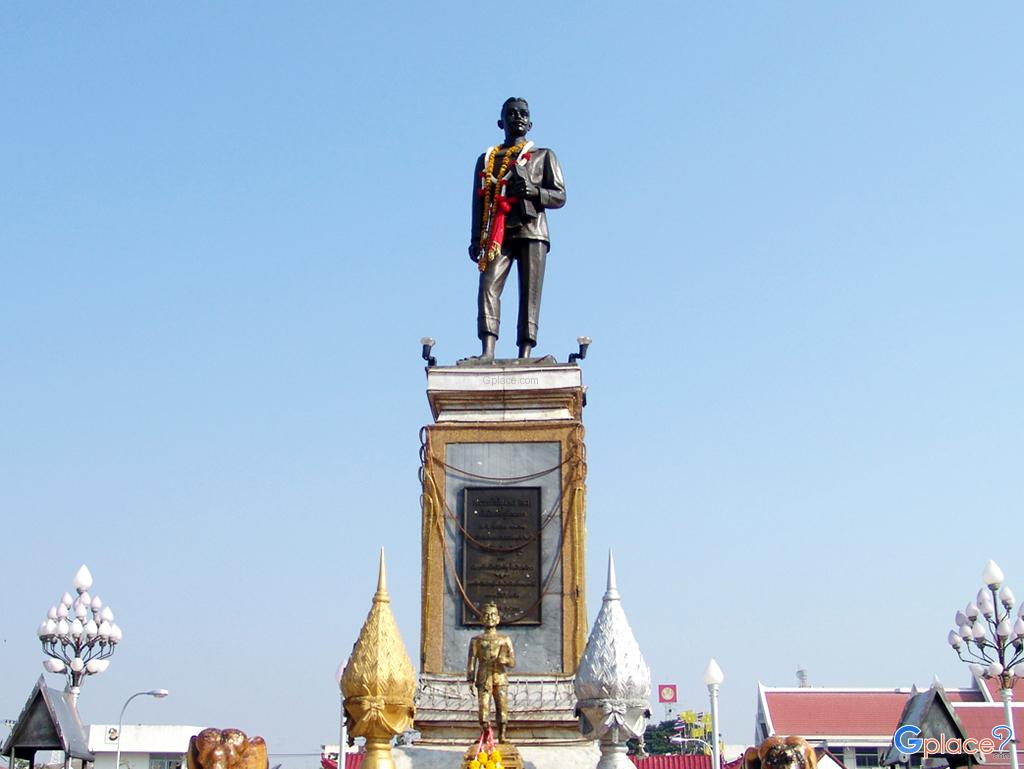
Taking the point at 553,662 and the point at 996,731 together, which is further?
the point at 996,731

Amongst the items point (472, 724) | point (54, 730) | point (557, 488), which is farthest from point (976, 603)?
point (54, 730)

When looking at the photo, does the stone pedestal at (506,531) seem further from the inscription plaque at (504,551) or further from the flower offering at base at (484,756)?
the flower offering at base at (484,756)

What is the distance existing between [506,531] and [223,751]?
7642 mm

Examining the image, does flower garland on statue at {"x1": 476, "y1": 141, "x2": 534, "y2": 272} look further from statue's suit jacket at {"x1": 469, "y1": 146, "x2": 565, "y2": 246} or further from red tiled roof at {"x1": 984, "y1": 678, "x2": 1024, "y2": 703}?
red tiled roof at {"x1": 984, "y1": 678, "x2": 1024, "y2": 703}

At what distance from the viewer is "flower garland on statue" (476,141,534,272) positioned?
14.4m

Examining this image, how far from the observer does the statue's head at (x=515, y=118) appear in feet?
48.1

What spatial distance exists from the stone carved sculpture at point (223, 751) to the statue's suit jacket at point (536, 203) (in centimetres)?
997

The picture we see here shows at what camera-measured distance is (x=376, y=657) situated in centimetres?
645

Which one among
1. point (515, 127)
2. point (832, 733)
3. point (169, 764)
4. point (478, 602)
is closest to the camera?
point (478, 602)

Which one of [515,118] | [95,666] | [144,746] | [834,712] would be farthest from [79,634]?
[144,746]

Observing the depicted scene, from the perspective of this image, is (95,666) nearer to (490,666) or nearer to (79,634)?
(79,634)

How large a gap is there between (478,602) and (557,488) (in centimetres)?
147

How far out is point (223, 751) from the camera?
16.7 feet

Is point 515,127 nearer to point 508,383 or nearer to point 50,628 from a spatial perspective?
point 508,383
